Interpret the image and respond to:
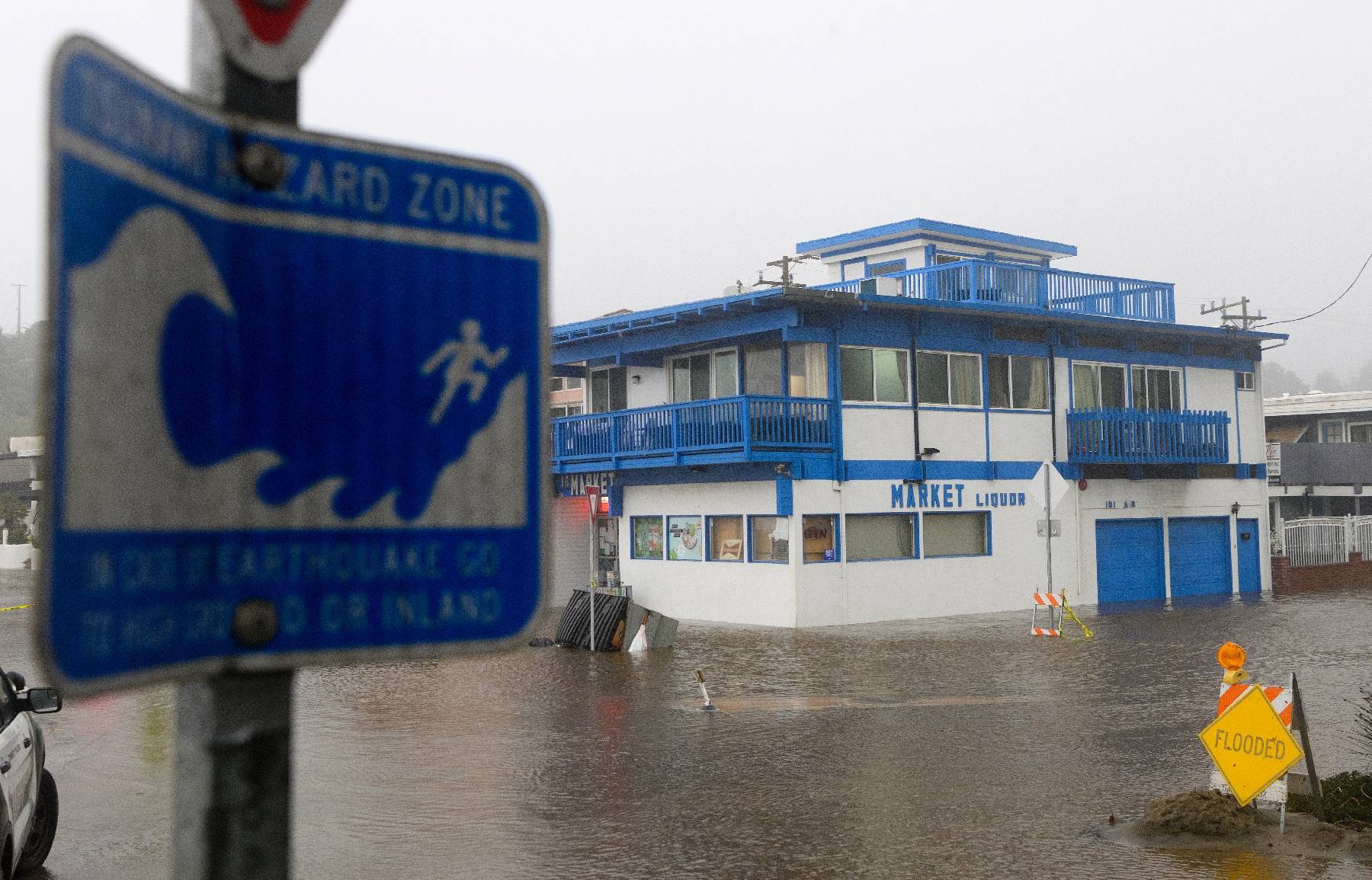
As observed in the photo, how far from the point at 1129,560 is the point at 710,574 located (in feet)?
36.7

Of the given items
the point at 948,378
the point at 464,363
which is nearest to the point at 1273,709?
the point at 464,363

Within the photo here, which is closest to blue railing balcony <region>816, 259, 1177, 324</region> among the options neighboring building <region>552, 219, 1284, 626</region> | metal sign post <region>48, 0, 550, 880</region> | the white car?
neighboring building <region>552, 219, 1284, 626</region>

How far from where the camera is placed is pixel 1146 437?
32156 millimetres

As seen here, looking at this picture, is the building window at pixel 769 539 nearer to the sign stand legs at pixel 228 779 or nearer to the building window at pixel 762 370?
the building window at pixel 762 370

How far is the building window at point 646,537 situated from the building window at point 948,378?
6515 mm

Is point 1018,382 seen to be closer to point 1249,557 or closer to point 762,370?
point 762,370

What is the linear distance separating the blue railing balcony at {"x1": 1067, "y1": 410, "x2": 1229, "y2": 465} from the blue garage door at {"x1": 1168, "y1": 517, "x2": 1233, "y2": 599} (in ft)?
5.73

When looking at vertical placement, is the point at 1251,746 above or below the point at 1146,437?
below

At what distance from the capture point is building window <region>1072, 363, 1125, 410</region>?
3209 cm

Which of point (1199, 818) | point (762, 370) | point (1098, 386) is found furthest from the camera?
point (1098, 386)

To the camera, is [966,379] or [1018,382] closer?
[966,379]

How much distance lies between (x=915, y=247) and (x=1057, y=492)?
15.8m

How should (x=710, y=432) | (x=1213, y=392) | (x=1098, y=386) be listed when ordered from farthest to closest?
(x=1213, y=392) < (x=1098, y=386) < (x=710, y=432)

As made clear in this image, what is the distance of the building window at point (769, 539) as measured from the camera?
1048 inches
